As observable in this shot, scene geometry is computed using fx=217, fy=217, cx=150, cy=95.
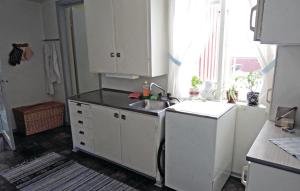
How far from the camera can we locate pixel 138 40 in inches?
94.3

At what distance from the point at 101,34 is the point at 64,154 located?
5.54 ft

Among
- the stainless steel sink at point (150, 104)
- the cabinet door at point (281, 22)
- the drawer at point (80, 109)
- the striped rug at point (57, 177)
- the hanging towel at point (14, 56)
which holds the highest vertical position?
the cabinet door at point (281, 22)

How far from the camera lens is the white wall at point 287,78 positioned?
5.37 ft

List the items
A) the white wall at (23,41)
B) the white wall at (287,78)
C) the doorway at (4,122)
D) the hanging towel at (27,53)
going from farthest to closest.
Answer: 1. the hanging towel at (27,53)
2. the white wall at (23,41)
3. the doorway at (4,122)
4. the white wall at (287,78)

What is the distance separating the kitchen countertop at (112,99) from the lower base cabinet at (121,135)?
0.05 m

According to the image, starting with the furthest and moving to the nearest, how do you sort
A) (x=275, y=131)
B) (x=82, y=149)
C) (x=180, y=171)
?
(x=82, y=149) < (x=180, y=171) < (x=275, y=131)

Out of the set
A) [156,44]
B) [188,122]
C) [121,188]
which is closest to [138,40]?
[156,44]

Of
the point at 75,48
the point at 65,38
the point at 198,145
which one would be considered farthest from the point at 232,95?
the point at 65,38

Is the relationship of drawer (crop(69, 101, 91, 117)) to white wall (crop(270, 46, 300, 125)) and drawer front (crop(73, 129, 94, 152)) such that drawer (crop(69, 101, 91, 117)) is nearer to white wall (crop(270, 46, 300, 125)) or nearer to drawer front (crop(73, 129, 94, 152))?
drawer front (crop(73, 129, 94, 152))

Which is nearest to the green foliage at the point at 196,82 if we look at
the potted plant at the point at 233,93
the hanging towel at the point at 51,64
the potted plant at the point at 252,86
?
the potted plant at the point at 233,93

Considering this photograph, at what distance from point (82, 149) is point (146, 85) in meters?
1.23

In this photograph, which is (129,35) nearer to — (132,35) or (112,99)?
(132,35)

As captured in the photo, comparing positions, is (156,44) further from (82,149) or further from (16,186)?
(16,186)

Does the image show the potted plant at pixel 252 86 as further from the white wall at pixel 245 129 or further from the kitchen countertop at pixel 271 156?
the kitchen countertop at pixel 271 156
